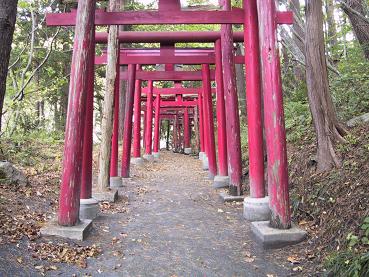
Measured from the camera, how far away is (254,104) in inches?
261

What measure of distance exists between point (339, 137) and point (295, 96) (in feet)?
16.5

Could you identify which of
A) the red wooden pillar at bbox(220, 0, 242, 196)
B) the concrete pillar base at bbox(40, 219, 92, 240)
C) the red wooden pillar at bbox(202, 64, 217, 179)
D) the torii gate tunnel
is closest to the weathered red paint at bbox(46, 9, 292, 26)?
the torii gate tunnel

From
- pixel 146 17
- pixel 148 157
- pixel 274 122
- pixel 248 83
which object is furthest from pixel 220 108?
pixel 148 157

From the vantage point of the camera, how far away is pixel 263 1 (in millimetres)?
5547

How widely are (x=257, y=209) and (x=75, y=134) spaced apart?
3.26 m

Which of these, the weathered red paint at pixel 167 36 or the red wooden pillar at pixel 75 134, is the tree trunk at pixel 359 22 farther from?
the red wooden pillar at pixel 75 134

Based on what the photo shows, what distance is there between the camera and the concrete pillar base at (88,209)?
21.1 feet

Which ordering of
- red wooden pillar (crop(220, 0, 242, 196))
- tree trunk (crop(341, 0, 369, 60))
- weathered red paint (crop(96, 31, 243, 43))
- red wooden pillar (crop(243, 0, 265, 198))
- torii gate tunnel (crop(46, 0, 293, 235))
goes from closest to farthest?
torii gate tunnel (crop(46, 0, 293, 235))
red wooden pillar (crop(243, 0, 265, 198))
red wooden pillar (crop(220, 0, 242, 196))
tree trunk (crop(341, 0, 369, 60))
weathered red paint (crop(96, 31, 243, 43))

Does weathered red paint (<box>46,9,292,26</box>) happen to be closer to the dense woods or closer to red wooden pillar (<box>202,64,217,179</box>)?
the dense woods

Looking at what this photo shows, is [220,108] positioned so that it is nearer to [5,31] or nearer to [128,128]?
[128,128]

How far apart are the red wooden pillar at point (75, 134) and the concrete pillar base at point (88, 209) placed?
3.13 ft

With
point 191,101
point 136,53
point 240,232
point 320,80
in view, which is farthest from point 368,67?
point 191,101

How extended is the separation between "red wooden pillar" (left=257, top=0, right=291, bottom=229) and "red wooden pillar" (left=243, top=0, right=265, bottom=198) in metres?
1.08

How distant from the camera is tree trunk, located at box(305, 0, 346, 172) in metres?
6.04
